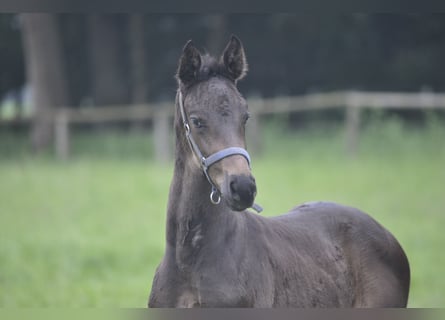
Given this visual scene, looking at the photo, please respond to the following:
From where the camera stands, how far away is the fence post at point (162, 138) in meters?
14.7

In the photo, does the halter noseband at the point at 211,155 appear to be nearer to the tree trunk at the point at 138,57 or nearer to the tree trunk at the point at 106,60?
the tree trunk at the point at 138,57

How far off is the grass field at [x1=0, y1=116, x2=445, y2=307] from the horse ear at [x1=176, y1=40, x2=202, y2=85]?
3.46 meters

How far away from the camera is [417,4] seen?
258 centimetres

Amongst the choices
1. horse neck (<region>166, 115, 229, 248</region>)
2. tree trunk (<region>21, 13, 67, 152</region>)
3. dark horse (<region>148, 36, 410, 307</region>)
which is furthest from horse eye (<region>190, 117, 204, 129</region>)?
tree trunk (<region>21, 13, 67, 152</region>)

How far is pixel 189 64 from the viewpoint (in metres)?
3.13

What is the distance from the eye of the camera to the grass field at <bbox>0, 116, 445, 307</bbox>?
23.4 feet

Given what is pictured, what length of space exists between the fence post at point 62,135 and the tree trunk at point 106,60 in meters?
5.58

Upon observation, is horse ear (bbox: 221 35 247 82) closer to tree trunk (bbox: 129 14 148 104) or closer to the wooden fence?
the wooden fence

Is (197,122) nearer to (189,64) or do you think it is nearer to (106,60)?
(189,64)

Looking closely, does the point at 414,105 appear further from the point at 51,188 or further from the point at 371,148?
the point at 51,188

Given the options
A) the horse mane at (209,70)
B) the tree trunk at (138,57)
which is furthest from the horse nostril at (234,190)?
the tree trunk at (138,57)

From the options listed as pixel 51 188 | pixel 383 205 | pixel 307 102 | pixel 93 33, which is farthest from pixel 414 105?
pixel 93 33

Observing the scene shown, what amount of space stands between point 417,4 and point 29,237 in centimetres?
737

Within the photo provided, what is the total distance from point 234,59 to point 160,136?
11.7 metres
